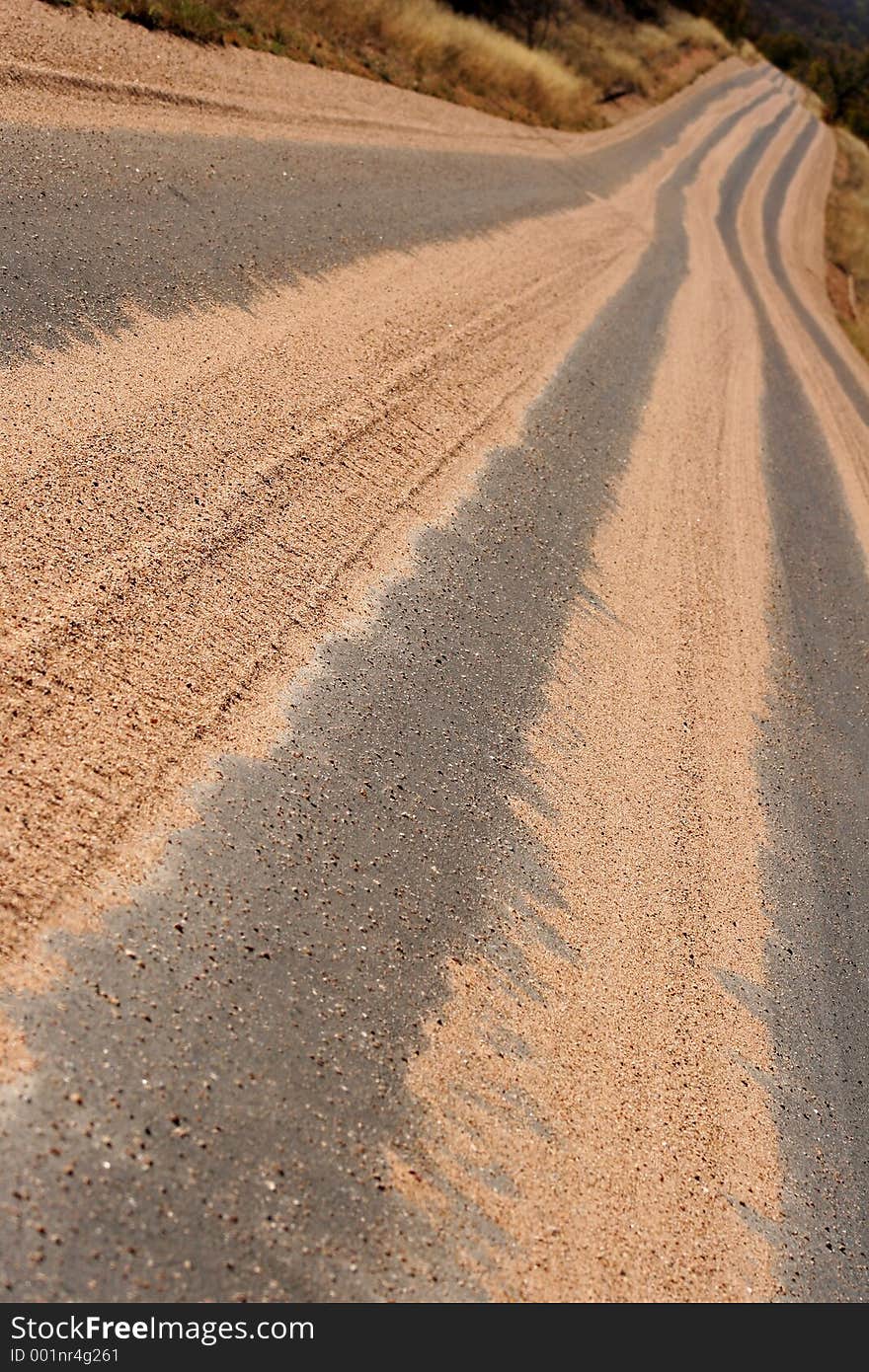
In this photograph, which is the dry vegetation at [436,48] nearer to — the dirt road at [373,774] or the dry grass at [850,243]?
the dirt road at [373,774]

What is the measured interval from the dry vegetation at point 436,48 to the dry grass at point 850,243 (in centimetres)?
687

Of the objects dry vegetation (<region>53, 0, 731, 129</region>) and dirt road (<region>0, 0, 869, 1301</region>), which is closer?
dirt road (<region>0, 0, 869, 1301</region>)

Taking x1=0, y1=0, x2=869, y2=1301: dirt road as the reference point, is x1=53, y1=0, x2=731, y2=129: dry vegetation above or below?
above

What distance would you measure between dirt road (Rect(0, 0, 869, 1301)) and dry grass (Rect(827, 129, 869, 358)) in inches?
527

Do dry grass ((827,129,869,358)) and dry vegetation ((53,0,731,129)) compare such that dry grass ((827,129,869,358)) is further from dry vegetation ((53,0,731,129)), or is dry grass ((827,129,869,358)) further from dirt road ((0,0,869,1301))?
dirt road ((0,0,869,1301))

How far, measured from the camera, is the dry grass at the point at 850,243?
855 inches

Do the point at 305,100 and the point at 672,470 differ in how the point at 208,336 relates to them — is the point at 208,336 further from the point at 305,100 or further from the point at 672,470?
the point at 305,100

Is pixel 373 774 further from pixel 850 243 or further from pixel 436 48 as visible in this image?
Answer: pixel 850 243

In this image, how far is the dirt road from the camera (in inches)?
140

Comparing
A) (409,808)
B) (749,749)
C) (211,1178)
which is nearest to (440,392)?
(749,749)

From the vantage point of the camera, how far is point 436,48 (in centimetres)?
1775

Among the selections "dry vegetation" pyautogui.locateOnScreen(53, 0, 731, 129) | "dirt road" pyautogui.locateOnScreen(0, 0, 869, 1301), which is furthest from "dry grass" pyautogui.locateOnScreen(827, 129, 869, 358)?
"dirt road" pyautogui.locateOnScreen(0, 0, 869, 1301)

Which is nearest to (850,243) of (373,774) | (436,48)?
(436,48)

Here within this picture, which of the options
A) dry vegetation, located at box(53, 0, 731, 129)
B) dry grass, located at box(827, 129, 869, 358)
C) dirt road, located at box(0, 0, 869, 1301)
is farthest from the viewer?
dry grass, located at box(827, 129, 869, 358)
